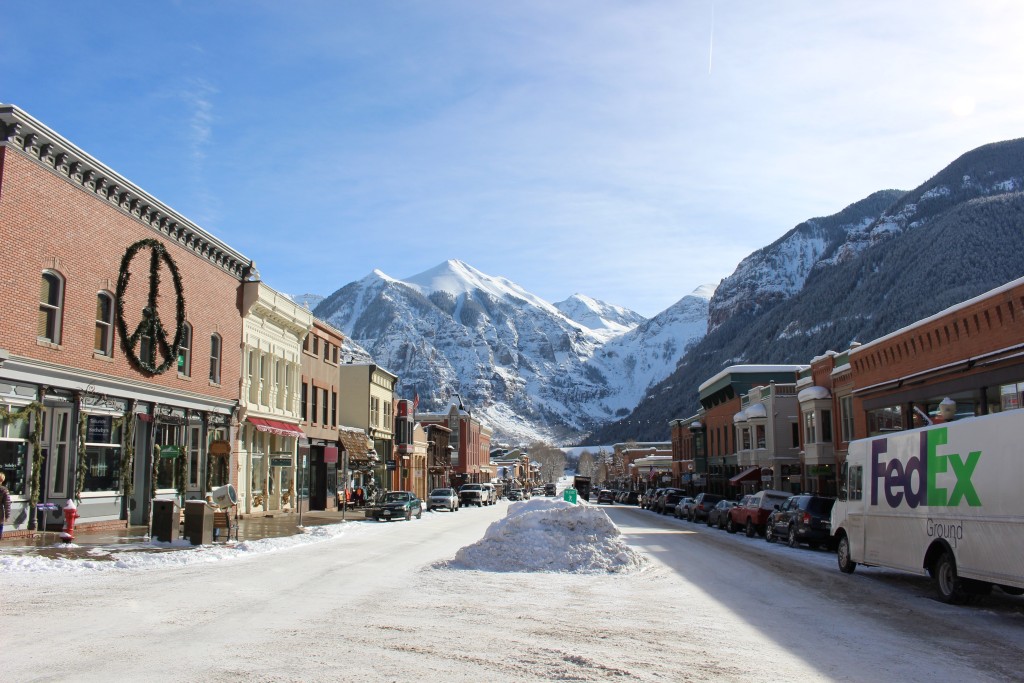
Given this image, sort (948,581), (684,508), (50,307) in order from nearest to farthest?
(948,581)
(50,307)
(684,508)

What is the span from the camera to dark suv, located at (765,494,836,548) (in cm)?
2689

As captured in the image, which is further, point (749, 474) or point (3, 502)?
point (749, 474)

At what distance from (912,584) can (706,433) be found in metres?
61.0

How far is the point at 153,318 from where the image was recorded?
2909cm

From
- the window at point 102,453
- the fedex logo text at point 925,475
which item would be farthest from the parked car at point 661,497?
the fedex logo text at point 925,475

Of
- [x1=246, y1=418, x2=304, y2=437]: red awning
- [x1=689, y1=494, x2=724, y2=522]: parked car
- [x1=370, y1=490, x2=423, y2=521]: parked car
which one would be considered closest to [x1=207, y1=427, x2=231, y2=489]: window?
[x1=246, y1=418, x2=304, y2=437]: red awning

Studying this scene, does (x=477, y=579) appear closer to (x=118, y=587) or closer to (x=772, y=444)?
(x=118, y=587)

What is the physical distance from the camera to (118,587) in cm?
1419

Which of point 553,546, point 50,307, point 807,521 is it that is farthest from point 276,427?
point 553,546

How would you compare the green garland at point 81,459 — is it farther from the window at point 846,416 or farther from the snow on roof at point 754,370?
the snow on roof at point 754,370

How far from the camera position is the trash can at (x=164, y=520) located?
21.5 metres

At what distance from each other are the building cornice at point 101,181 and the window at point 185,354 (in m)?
3.05

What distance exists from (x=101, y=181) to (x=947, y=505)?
23.4 meters

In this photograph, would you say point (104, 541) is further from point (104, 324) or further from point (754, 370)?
point (754, 370)
